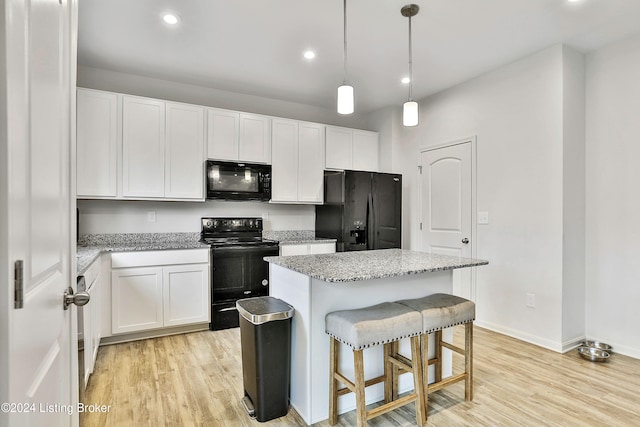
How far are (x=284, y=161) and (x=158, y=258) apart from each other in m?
1.80

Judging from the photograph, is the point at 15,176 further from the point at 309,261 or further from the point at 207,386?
the point at 207,386

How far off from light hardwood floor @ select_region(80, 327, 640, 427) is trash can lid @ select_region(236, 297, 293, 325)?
2.01 feet

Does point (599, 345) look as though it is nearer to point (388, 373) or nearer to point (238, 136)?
point (388, 373)

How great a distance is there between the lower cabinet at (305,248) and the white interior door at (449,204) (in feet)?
4.13

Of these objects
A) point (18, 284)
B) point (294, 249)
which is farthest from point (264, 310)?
point (294, 249)

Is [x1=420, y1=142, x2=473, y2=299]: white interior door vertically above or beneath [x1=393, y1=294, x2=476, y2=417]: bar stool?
above

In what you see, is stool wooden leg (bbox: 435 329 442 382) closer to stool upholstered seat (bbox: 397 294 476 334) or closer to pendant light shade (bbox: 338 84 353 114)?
stool upholstered seat (bbox: 397 294 476 334)

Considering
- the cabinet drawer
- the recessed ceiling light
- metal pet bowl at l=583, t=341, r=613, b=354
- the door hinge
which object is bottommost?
metal pet bowl at l=583, t=341, r=613, b=354

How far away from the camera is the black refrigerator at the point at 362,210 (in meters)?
4.22

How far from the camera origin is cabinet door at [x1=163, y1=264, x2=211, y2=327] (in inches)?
133

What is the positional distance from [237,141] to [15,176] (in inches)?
135

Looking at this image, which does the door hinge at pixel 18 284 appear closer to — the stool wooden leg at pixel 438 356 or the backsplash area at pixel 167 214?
the stool wooden leg at pixel 438 356

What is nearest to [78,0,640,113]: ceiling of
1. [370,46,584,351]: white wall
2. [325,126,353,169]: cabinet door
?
[370,46,584,351]: white wall

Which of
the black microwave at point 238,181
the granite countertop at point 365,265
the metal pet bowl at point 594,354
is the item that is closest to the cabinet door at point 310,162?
the black microwave at point 238,181
